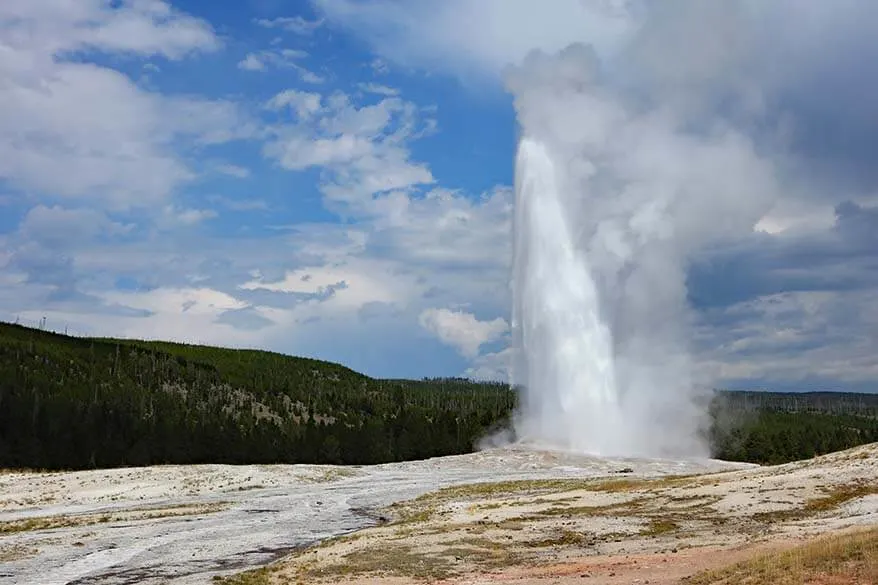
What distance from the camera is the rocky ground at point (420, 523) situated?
27.5 metres

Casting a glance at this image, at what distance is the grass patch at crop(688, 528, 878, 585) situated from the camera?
19.3m

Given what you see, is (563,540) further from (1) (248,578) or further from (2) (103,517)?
(2) (103,517)

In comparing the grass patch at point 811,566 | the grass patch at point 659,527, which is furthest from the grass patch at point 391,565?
the grass patch at point 659,527

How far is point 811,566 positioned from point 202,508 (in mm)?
38210

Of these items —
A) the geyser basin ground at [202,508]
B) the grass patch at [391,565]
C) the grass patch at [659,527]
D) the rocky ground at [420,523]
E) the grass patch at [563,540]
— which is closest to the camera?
the grass patch at [391,565]

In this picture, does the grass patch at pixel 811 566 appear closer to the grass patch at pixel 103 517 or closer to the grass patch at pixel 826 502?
the grass patch at pixel 826 502

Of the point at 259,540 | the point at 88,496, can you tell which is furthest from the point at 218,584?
the point at 88,496

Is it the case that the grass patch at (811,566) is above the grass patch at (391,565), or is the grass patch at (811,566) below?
above

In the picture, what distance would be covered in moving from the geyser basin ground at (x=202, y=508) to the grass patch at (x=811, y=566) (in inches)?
638

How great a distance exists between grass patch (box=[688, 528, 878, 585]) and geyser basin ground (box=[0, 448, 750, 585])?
53.2ft

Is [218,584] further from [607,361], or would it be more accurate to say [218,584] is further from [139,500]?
[607,361]

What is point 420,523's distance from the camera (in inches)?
1572

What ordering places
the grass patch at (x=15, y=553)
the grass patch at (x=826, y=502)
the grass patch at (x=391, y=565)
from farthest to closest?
1. the grass patch at (x=826, y=502)
2. the grass patch at (x=15, y=553)
3. the grass patch at (x=391, y=565)

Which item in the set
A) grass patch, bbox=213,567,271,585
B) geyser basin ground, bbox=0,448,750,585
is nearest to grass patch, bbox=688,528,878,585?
grass patch, bbox=213,567,271,585
